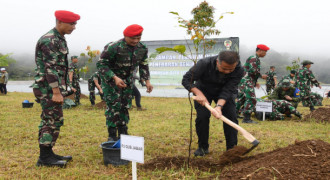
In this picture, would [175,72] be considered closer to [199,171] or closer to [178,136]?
[178,136]

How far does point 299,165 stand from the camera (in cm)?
260

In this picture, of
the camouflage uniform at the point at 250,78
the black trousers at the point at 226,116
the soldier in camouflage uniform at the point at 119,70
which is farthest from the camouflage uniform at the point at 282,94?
the soldier in camouflage uniform at the point at 119,70

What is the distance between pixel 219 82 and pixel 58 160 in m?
2.25

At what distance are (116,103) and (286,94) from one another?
18.9 feet

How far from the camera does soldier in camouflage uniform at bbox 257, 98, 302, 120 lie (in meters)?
7.42

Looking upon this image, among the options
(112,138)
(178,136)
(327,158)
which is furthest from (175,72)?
(327,158)

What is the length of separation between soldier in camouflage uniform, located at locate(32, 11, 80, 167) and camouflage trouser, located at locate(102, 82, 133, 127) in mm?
830

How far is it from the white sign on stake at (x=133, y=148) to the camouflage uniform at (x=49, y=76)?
1.15 m

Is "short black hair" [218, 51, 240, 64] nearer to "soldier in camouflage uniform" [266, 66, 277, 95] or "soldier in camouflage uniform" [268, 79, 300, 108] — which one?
"soldier in camouflage uniform" [268, 79, 300, 108]

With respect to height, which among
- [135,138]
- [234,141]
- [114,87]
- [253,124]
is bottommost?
[253,124]

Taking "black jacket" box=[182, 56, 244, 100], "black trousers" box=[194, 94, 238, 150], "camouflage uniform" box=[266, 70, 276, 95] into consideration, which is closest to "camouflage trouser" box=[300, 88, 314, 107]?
"camouflage uniform" box=[266, 70, 276, 95]

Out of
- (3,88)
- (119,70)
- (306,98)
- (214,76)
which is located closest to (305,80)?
(306,98)

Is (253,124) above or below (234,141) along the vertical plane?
below

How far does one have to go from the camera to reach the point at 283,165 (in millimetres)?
2611
